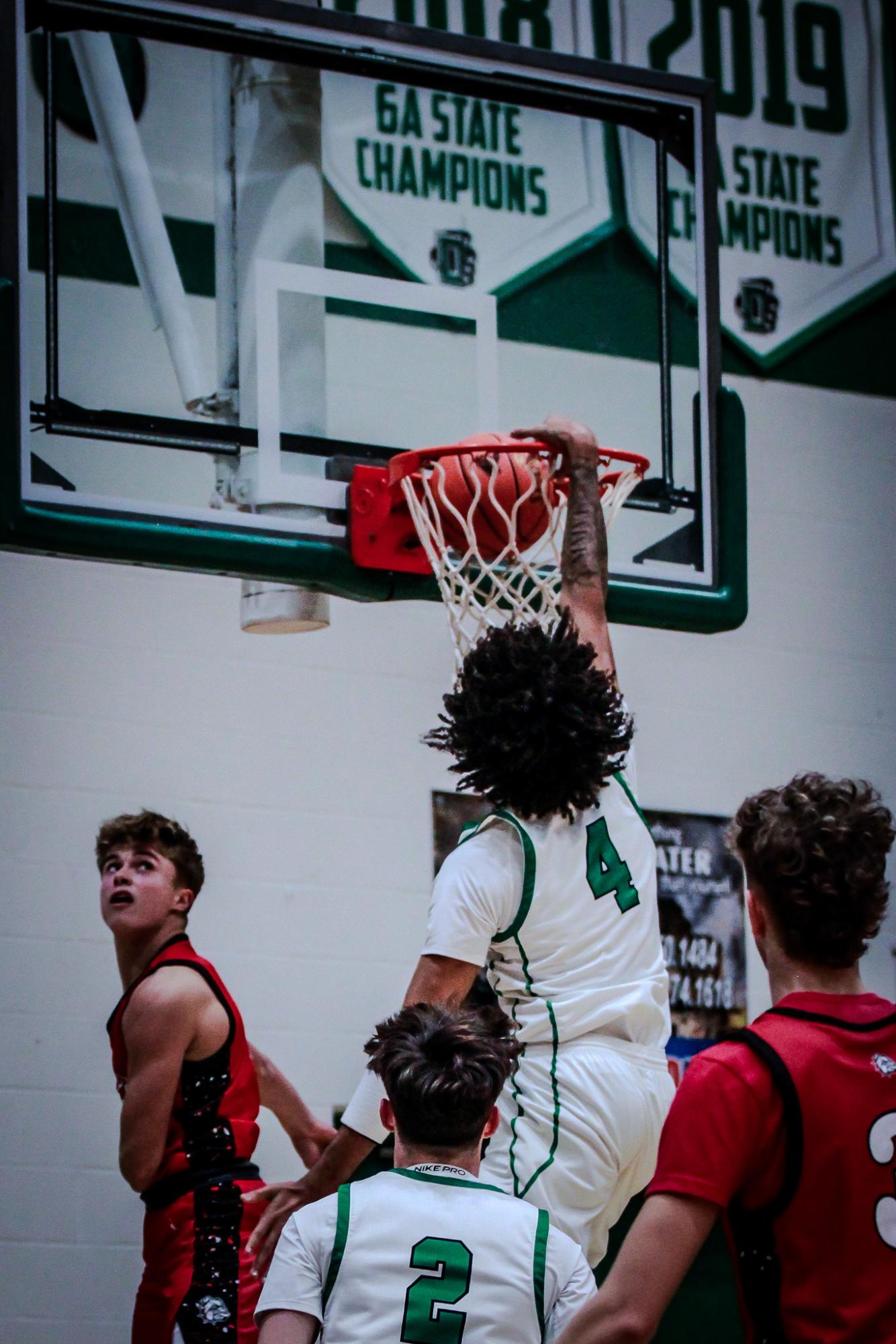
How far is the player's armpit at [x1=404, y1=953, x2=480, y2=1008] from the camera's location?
3.31m

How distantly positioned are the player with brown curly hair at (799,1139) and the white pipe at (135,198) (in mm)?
2698

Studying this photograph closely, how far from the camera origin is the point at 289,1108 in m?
4.71

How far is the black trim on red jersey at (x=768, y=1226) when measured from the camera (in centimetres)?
228

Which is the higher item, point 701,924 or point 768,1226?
point 701,924

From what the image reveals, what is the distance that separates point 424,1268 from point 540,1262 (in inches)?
7.4

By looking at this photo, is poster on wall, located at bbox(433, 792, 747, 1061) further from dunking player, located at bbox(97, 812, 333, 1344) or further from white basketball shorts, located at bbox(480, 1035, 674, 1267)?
white basketball shorts, located at bbox(480, 1035, 674, 1267)

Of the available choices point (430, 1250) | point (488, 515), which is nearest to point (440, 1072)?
point (430, 1250)

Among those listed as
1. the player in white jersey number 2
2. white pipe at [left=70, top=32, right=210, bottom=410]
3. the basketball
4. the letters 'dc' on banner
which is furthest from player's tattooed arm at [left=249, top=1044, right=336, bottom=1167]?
the letters 'dc' on banner

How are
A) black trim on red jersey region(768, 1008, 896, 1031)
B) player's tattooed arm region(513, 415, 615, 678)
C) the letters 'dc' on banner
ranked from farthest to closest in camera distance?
the letters 'dc' on banner
player's tattooed arm region(513, 415, 615, 678)
black trim on red jersey region(768, 1008, 896, 1031)

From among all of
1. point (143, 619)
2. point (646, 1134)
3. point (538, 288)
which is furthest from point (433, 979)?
point (538, 288)

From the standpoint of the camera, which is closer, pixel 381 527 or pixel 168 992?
pixel 168 992

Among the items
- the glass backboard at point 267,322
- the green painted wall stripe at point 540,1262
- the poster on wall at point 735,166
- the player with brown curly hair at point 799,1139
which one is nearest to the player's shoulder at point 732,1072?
the player with brown curly hair at point 799,1139

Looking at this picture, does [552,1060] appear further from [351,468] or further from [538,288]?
[538,288]

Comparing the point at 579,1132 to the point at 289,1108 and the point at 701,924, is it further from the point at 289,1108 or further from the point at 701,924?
the point at 701,924
